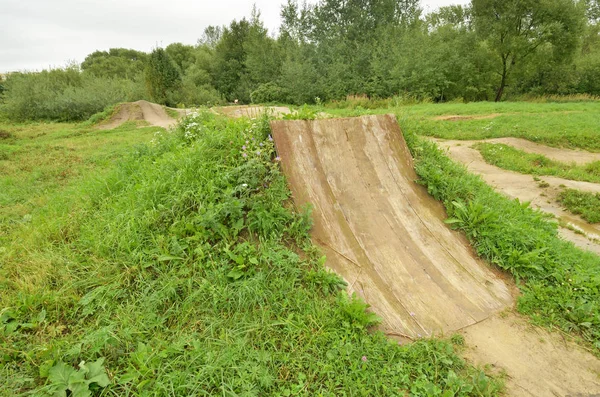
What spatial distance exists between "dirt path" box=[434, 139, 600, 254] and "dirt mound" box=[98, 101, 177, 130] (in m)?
A: 11.5

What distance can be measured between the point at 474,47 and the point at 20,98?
28.2 meters

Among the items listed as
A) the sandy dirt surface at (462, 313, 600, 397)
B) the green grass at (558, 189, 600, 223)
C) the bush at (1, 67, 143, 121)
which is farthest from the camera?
the bush at (1, 67, 143, 121)

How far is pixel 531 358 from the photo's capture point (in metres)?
2.08

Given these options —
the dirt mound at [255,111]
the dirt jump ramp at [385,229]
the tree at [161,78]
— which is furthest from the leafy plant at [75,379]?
the tree at [161,78]

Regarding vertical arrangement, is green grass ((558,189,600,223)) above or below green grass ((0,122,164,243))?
below

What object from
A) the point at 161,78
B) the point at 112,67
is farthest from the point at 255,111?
the point at 112,67

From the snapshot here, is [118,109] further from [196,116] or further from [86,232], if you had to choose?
[86,232]

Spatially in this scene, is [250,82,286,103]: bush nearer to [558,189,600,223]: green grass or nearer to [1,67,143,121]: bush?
[1,67,143,121]: bush

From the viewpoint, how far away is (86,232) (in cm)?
280

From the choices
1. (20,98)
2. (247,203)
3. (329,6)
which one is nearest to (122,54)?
(20,98)

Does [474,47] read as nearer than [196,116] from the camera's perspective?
No

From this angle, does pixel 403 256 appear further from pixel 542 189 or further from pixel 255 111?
pixel 542 189

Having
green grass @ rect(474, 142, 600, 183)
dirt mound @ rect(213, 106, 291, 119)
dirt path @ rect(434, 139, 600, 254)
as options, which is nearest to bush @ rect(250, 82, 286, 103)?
green grass @ rect(474, 142, 600, 183)

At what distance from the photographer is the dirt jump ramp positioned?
2445 mm
